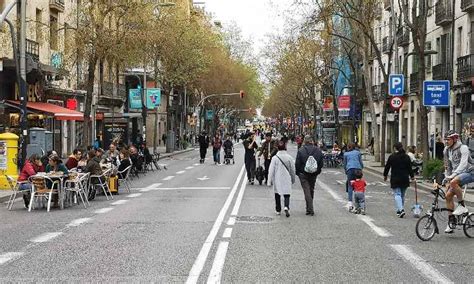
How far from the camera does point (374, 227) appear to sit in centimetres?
1333

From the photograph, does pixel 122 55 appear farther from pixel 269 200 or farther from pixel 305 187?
pixel 305 187

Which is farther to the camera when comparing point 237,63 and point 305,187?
point 237,63

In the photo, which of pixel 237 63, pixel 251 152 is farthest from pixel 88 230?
pixel 237 63

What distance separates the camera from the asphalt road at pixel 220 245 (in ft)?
28.1

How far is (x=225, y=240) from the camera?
446 inches

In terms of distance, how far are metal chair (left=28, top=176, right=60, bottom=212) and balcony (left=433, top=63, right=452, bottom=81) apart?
84.6 feet

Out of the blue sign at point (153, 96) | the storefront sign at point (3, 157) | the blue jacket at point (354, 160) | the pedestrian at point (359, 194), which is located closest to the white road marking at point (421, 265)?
the pedestrian at point (359, 194)

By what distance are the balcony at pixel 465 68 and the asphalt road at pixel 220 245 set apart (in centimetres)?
1679

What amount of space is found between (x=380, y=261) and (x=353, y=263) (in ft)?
1.51

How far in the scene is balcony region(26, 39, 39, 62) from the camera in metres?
32.3

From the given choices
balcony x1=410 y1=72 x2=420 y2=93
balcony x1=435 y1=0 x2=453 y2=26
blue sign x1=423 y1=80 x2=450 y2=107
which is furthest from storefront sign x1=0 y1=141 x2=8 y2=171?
balcony x1=410 y1=72 x2=420 y2=93

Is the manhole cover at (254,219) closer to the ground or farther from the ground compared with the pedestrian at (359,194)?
closer to the ground

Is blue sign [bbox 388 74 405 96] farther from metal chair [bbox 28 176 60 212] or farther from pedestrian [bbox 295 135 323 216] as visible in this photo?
metal chair [bbox 28 176 60 212]

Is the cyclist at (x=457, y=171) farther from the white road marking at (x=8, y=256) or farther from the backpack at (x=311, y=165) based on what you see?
the white road marking at (x=8, y=256)
